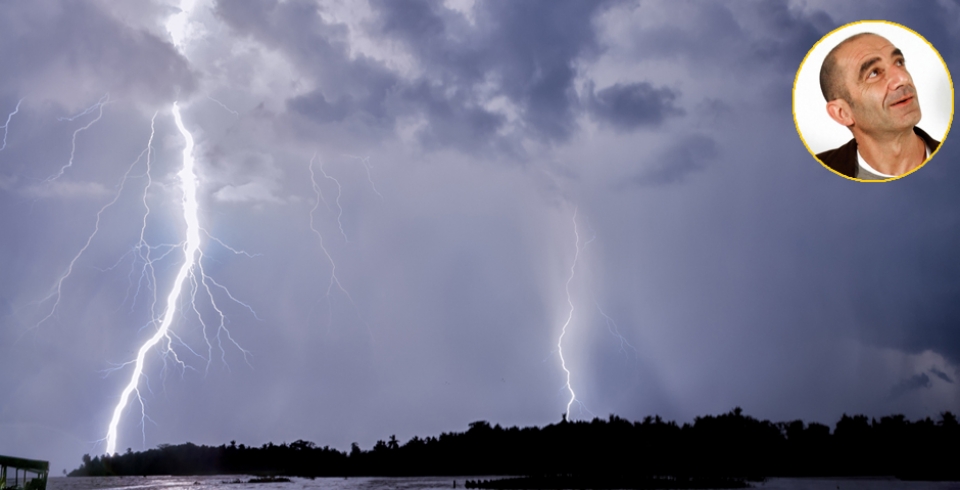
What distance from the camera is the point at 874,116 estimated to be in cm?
873

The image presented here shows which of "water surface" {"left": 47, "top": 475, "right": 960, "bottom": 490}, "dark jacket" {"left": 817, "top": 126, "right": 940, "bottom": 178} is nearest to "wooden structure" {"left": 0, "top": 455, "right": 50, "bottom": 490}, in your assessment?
"dark jacket" {"left": 817, "top": 126, "right": 940, "bottom": 178}

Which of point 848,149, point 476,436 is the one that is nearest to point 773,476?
point 476,436

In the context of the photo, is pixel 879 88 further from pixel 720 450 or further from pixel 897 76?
pixel 720 450

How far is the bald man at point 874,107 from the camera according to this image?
28.5 feet

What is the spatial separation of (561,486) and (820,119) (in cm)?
5257

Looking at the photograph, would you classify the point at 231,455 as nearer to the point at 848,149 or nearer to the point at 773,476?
the point at 773,476

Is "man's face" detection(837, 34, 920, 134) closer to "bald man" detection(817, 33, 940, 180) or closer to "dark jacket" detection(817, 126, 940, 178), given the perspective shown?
"bald man" detection(817, 33, 940, 180)

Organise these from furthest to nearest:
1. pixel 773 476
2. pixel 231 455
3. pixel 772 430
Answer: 1. pixel 231 455
2. pixel 772 430
3. pixel 773 476

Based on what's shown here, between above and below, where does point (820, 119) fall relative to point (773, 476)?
above

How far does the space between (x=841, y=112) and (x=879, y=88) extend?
55 cm

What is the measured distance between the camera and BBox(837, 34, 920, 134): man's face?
8641mm

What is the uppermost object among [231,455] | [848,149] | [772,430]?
[848,149]

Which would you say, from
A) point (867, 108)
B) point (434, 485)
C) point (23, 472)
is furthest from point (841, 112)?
point (434, 485)

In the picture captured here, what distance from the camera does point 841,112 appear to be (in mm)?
9000
